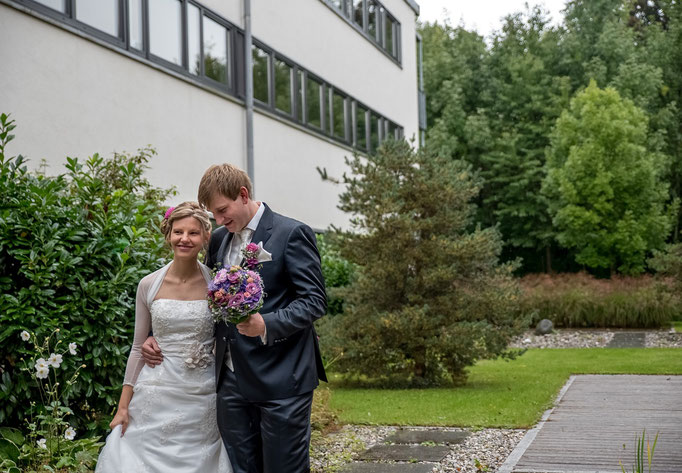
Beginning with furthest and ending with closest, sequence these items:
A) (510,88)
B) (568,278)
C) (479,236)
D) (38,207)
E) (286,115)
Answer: (510,88)
(568,278)
(286,115)
(479,236)
(38,207)

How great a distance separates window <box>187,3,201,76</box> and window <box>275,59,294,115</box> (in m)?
3.19

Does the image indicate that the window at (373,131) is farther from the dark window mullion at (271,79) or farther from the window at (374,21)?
the dark window mullion at (271,79)

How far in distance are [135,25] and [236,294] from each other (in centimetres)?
962

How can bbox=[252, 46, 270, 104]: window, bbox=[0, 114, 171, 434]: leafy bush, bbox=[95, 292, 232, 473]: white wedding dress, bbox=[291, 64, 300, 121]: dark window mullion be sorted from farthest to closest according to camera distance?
bbox=[291, 64, 300, 121]: dark window mullion, bbox=[252, 46, 270, 104]: window, bbox=[0, 114, 171, 434]: leafy bush, bbox=[95, 292, 232, 473]: white wedding dress

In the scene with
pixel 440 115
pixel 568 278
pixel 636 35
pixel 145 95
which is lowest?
pixel 568 278

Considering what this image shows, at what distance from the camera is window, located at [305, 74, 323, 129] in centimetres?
1914

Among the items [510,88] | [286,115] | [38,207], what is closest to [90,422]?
[38,207]

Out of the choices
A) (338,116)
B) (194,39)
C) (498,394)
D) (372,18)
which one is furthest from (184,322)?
(372,18)

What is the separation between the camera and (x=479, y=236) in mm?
12258

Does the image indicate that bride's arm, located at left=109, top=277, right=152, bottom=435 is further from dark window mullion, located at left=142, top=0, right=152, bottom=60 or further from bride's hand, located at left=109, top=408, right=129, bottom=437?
dark window mullion, located at left=142, top=0, right=152, bottom=60

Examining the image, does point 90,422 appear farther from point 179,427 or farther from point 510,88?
point 510,88

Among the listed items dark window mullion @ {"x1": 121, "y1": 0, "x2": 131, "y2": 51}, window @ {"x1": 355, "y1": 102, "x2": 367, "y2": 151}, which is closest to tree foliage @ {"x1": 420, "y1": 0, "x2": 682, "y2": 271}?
window @ {"x1": 355, "y1": 102, "x2": 367, "y2": 151}

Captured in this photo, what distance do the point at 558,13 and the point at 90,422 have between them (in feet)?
135

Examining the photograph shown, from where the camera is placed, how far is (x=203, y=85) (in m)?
14.2
